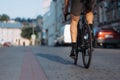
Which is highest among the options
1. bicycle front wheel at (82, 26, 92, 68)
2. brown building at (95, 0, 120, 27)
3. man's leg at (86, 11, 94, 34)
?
brown building at (95, 0, 120, 27)

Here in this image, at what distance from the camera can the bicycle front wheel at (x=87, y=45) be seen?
8906 mm

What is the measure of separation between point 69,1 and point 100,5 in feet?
174

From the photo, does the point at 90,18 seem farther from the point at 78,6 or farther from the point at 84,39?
the point at 84,39

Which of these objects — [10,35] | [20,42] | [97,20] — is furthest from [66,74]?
[10,35]

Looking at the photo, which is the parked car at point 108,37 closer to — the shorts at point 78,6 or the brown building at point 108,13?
the brown building at point 108,13

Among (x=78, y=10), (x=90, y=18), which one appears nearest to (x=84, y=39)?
(x=90, y=18)

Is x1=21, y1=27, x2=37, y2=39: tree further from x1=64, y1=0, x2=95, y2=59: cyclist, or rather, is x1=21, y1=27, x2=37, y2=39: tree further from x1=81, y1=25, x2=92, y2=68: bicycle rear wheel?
x1=81, y1=25, x2=92, y2=68: bicycle rear wheel

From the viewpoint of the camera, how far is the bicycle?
8938mm

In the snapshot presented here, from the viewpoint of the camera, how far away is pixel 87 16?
9320mm

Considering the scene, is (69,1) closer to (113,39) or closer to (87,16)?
(87,16)

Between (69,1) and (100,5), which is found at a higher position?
(100,5)

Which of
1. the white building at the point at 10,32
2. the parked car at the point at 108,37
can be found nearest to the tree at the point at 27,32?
the white building at the point at 10,32

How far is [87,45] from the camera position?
29.7 ft

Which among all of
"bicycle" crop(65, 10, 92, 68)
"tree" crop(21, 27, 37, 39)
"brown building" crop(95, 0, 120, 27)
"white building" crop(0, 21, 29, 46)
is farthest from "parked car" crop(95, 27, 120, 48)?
"white building" crop(0, 21, 29, 46)
